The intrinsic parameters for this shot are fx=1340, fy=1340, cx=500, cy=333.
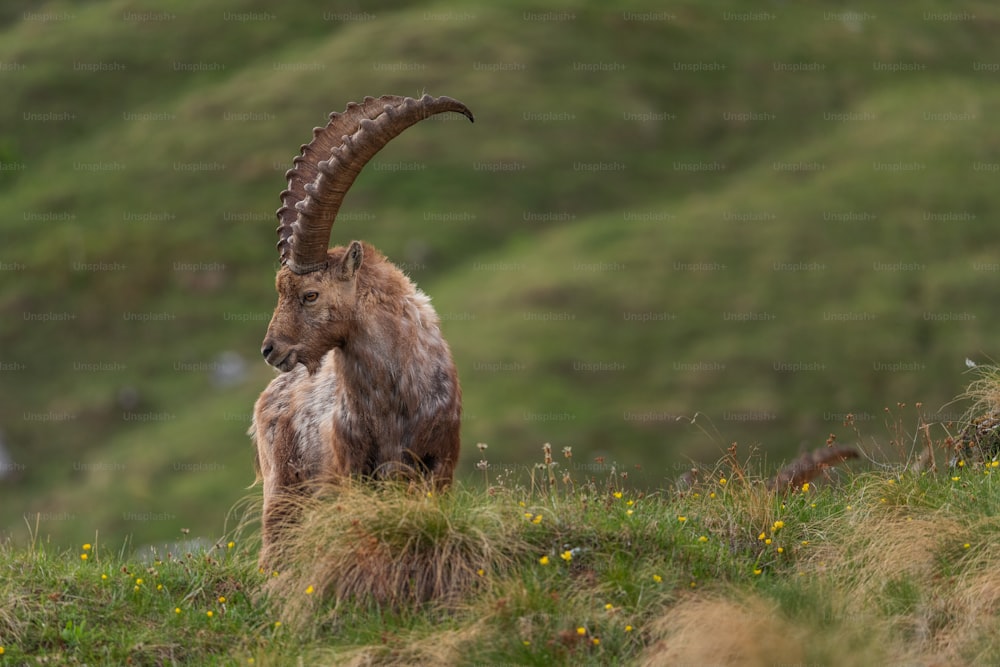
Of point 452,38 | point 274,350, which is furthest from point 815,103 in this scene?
point 274,350

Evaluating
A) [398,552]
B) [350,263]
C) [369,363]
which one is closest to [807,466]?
[369,363]

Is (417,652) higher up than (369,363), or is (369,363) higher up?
(369,363)

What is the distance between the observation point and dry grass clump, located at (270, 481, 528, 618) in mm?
10672

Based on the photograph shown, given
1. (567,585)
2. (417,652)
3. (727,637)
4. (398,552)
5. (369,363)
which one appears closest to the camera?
(727,637)

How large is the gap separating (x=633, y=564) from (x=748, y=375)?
65.5 m

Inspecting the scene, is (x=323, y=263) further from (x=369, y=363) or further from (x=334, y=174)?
(x=369, y=363)

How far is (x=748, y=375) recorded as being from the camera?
75125 millimetres

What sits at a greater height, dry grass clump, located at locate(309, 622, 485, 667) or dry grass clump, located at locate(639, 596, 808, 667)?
dry grass clump, located at locate(639, 596, 808, 667)

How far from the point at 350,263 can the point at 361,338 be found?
73 centimetres

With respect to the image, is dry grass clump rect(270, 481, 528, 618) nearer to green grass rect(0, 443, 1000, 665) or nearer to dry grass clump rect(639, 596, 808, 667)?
green grass rect(0, 443, 1000, 665)

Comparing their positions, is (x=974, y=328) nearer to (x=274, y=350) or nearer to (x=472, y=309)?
(x=472, y=309)

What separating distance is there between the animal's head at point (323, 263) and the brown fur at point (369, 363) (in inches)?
0.5

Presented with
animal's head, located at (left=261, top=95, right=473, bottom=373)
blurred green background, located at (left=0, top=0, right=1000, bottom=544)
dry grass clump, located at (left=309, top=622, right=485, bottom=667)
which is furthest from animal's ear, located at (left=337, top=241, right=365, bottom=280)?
blurred green background, located at (left=0, top=0, right=1000, bottom=544)

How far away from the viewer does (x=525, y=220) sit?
96.2m
